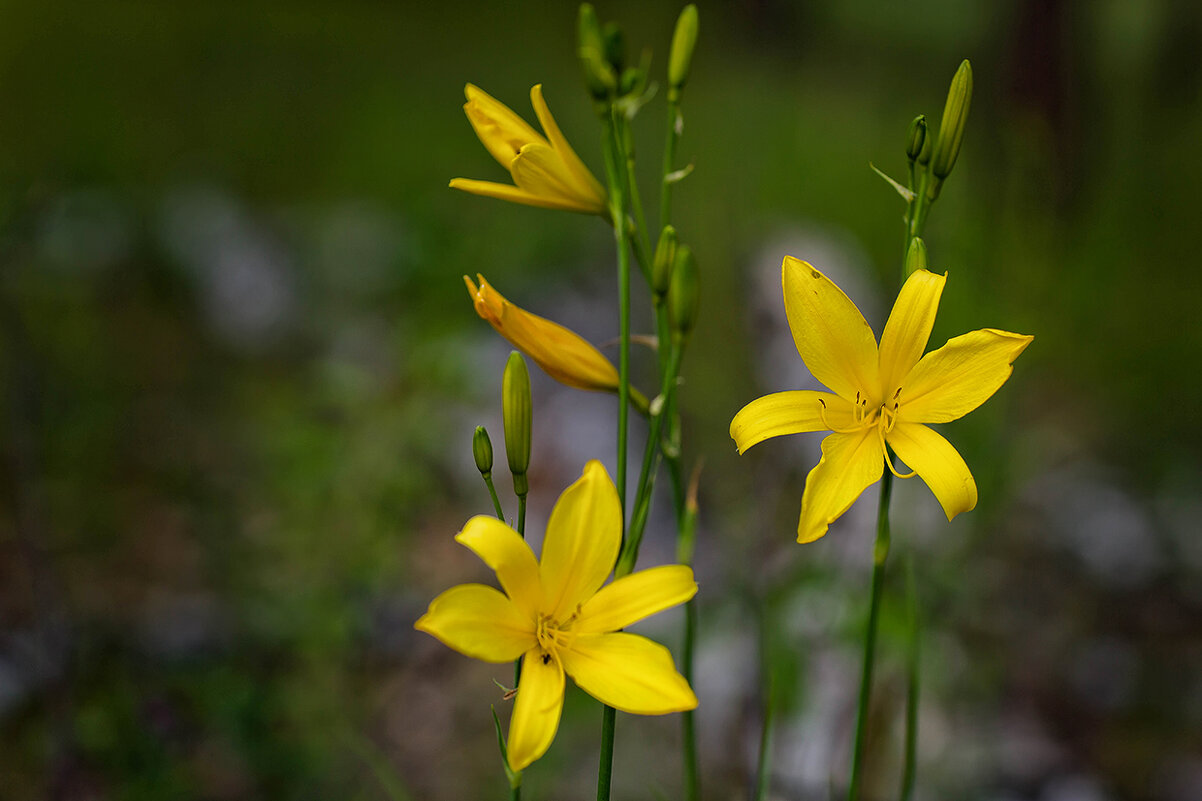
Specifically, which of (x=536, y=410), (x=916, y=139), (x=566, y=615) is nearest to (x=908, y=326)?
(x=916, y=139)

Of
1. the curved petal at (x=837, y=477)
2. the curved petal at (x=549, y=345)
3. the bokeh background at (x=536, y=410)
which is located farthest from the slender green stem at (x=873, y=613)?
the bokeh background at (x=536, y=410)

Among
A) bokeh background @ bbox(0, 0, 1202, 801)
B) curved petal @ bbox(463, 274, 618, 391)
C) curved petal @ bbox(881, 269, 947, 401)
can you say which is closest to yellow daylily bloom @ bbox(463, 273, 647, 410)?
curved petal @ bbox(463, 274, 618, 391)

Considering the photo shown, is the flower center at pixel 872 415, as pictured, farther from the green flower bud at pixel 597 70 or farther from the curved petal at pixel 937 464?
the green flower bud at pixel 597 70

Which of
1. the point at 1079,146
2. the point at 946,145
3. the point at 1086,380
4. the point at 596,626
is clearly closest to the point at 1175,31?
the point at 1079,146

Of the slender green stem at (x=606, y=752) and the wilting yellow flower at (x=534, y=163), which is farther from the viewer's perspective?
the wilting yellow flower at (x=534, y=163)

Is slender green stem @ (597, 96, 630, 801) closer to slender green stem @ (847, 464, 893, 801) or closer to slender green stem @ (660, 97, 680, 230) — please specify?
slender green stem @ (660, 97, 680, 230)

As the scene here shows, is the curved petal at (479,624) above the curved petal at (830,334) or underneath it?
underneath

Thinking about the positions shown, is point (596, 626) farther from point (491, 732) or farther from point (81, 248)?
point (81, 248)
